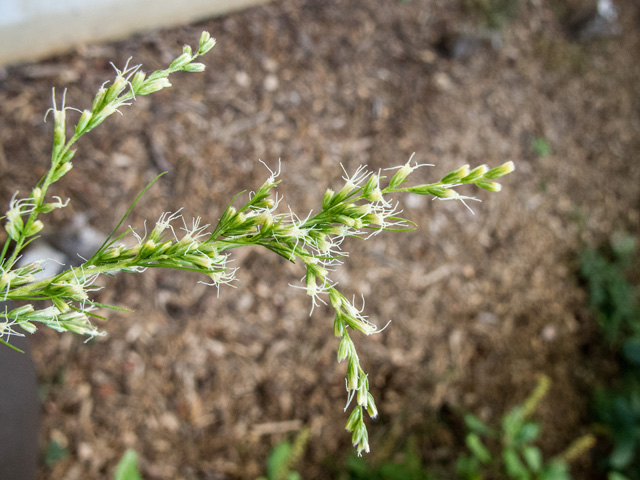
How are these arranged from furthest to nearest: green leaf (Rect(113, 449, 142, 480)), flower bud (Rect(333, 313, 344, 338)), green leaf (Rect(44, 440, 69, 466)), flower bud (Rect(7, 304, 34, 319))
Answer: green leaf (Rect(44, 440, 69, 466)) < green leaf (Rect(113, 449, 142, 480)) < flower bud (Rect(333, 313, 344, 338)) < flower bud (Rect(7, 304, 34, 319))

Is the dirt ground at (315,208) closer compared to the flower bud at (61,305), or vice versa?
the flower bud at (61,305)

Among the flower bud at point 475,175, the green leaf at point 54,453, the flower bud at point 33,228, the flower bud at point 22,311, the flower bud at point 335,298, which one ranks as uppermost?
the flower bud at point 33,228

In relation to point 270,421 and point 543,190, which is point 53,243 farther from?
point 543,190

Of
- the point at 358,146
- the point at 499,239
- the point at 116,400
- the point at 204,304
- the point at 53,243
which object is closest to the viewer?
the point at 53,243

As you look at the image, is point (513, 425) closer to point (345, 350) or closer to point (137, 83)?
point (345, 350)

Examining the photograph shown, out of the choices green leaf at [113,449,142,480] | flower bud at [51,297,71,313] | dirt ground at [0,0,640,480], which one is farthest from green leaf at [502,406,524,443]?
flower bud at [51,297,71,313]

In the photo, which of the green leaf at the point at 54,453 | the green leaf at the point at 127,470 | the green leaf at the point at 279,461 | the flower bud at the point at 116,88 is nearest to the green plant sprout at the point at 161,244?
the flower bud at the point at 116,88

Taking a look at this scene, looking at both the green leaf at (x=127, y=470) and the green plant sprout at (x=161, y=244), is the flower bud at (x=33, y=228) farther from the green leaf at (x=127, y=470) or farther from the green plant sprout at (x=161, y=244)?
the green leaf at (x=127, y=470)

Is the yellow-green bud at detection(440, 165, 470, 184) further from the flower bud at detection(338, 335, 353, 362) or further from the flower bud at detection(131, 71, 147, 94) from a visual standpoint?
the flower bud at detection(131, 71, 147, 94)

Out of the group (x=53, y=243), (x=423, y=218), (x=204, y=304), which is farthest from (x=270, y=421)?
(x=423, y=218)
